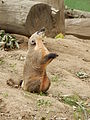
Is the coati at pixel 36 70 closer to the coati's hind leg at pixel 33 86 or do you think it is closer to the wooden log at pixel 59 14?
the coati's hind leg at pixel 33 86

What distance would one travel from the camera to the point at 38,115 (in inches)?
216

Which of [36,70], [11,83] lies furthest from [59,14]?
[36,70]

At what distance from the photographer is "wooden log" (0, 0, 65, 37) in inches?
355

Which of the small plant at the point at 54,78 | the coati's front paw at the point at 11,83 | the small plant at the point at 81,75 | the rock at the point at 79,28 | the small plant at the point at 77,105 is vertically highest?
the coati's front paw at the point at 11,83

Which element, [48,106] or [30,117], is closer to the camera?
[30,117]

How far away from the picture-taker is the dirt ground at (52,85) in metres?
5.54

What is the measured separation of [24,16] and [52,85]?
7.58 feet

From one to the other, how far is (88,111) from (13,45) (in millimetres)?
3374

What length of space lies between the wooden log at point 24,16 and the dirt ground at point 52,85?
1.21 feet

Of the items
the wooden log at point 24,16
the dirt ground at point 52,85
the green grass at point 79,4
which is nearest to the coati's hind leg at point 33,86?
the dirt ground at point 52,85

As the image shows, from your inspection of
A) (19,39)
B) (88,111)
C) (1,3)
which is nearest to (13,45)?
(19,39)

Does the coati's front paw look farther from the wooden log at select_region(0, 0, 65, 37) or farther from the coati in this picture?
the wooden log at select_region(0, 0, 65, 37)

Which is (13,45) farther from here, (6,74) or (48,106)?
(48,106)

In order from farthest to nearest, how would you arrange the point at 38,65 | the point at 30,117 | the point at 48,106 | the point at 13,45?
the point at 13,45 → the point at 38,65 → the point at 48,106 → the point at 30,117
